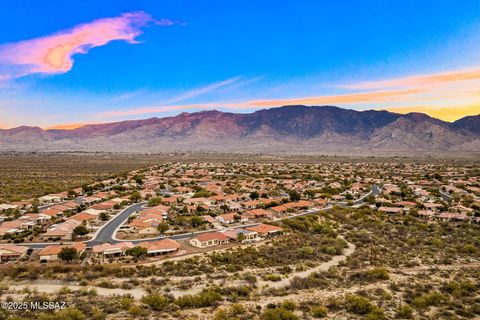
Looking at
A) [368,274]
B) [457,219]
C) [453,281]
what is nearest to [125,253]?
[368,274]

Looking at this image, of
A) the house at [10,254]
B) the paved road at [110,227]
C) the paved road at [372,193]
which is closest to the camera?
the house at [10,254]

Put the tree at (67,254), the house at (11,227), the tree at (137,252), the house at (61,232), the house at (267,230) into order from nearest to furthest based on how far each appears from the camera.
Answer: the tree at (67,254) → the tree at (137,252) → the house at (61,232) → the house at (267,230) → the house at (11,227)

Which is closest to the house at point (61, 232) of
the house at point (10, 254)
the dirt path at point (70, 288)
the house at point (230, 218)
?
the house at point (10, 254)

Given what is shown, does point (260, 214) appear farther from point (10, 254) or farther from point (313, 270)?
point (10, 254)

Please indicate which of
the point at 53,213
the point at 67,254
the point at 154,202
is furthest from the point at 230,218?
the point at 53,213

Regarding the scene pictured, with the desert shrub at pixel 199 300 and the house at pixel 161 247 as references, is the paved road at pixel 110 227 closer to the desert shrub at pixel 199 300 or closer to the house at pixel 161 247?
the house at pixel 161 247

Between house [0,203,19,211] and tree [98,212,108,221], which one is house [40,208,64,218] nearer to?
tree [98,212,108,221]
